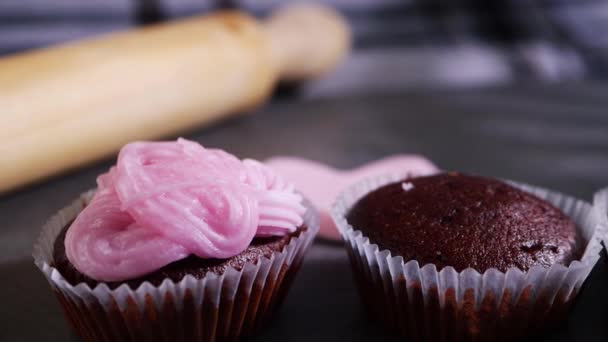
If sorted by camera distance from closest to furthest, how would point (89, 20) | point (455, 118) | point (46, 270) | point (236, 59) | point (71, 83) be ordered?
point (46, 270) < point (71, 83) < point (236, 59) < point (455, 118) < point (89, 20)

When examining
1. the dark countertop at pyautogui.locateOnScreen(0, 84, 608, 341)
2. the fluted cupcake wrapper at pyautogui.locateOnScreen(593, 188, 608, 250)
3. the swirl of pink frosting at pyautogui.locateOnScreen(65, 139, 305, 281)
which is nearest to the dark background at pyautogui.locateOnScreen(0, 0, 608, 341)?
the dark countertop at pyautogui.locateOnScreen(0, 84, 608, 341)

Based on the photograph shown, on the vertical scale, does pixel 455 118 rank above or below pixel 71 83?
below

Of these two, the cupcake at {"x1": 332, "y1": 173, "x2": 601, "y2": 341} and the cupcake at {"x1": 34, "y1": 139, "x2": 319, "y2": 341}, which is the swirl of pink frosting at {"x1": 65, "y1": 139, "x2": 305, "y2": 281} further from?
the cupcake at {"x1": 332, "y1": 173, "x2": 601, "y2": 341}

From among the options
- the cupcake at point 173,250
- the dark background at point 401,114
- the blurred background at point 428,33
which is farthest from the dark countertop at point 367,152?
the blurred background at point 428,33

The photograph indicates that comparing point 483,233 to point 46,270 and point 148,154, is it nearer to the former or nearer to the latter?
point 148,154

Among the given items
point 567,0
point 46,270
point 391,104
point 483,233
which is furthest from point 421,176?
point 567,0

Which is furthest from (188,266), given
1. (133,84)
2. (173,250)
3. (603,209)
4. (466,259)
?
(133,84)

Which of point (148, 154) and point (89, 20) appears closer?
point (148, 154)
